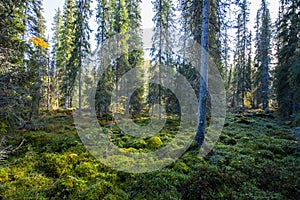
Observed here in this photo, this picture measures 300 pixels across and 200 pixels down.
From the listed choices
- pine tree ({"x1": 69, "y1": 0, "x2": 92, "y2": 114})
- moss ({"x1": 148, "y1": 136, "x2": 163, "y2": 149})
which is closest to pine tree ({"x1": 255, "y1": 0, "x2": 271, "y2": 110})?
moss ({"x1": 148, "y1": 136, "x2": 163, "y2": 149})

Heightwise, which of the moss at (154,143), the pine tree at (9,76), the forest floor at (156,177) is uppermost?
the pine tree at (9,76)

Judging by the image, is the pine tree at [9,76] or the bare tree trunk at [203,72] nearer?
the pine tree at [9,76]

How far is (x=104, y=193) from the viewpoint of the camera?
5.22 metres

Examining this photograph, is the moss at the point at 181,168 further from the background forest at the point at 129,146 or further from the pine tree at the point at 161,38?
the pine tree at the point at 161,38

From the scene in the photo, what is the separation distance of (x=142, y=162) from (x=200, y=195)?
9.73ft

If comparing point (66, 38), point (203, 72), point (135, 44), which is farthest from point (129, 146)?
point (66, 38)

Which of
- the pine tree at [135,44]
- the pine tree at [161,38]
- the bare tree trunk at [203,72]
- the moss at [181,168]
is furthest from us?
the pine tree at [135,44]

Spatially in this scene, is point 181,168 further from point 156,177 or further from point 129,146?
point 129,146

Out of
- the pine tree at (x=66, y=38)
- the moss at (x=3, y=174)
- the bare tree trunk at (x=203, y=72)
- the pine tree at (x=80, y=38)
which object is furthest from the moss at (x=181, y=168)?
the pine tree at (x=66, y=38)

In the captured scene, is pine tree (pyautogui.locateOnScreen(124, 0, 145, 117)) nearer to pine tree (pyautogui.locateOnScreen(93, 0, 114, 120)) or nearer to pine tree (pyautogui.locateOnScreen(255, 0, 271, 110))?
pine tree (pyautogui.locateOnScreen(93, 0, 114, 120))

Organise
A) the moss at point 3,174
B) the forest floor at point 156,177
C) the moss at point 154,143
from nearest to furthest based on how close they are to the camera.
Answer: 1. the forest floor at point 156,177
2. the moss at point 3,174
3. the moss at point 154,143

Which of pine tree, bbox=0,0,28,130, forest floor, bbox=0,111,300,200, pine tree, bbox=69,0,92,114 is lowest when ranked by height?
forest floor, bbox=0,111,300,200

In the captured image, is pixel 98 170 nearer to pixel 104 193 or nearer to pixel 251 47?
pixel 104 193

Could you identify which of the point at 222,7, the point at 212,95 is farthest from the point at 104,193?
the point at 212,95
